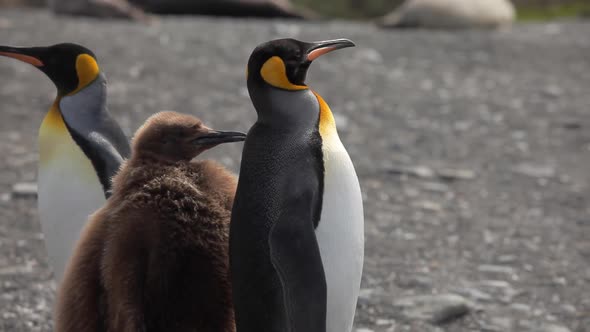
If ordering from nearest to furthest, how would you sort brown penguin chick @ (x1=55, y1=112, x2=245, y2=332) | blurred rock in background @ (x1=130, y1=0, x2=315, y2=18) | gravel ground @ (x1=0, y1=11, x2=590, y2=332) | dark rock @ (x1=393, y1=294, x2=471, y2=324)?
brown penguin chick @ (x1=55, y1=112, x2=245, y2=332), dark rock @ (x1=393, y1=294, x2=471, y2=324), gravel ground @ (x1=0, y1=11, x2=590, y2=332), blurred rock in background @ (x1=130, y1=0, x2=315, y2=18)

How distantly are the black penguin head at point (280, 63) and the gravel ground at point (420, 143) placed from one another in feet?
5.28

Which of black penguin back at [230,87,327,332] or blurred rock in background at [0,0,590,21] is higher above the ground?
black penguin back at [230,87,327,332]

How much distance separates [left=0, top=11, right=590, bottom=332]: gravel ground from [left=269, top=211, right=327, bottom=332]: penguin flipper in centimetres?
141

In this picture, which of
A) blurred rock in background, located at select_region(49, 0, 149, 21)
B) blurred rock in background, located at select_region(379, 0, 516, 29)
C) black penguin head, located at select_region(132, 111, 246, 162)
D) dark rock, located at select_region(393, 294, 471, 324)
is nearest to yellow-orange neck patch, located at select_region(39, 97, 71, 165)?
black penguin head, located at select_region(132, 111, 246, 162)

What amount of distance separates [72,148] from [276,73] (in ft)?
4.09

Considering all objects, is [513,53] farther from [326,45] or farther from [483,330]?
[326,45]

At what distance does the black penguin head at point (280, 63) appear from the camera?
8.88ft

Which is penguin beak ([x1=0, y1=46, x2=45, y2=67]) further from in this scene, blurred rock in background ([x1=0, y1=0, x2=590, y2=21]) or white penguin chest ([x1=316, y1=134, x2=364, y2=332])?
blurred rock in background ([x1=0, y1=0, x2=590, y2=21])

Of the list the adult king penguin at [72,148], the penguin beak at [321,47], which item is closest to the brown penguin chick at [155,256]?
the penguin beak at [321,47]

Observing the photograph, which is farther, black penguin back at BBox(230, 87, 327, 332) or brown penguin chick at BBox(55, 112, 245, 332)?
black penguin back at BBox(230, 87, 327, 332)

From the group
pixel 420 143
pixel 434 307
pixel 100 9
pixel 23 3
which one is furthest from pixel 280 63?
pixel 23 3

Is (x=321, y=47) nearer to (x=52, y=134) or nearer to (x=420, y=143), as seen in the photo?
(x=52, y=134)

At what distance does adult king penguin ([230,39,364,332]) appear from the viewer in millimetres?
2621

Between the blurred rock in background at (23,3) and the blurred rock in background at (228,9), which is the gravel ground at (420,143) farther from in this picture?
the blurred rock in background at (23,3)
